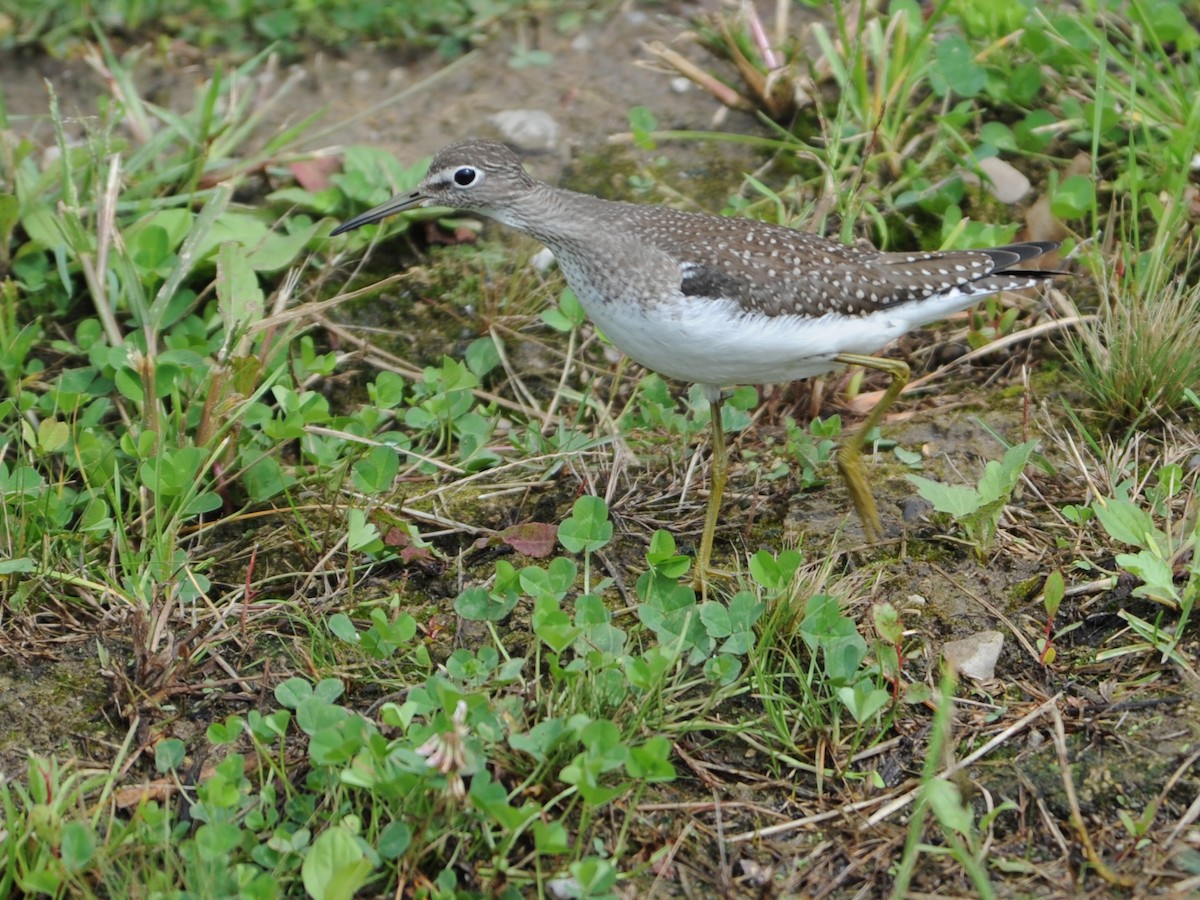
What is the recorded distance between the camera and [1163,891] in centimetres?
361

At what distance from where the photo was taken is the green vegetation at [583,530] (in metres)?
3.83

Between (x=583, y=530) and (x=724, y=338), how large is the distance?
0.87m

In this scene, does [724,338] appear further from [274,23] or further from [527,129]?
[274,23]

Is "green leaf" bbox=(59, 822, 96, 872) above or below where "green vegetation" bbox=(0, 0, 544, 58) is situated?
below

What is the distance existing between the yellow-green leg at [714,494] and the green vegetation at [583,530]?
0.10 m

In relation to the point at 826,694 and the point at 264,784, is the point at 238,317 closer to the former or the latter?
the point at 264,784

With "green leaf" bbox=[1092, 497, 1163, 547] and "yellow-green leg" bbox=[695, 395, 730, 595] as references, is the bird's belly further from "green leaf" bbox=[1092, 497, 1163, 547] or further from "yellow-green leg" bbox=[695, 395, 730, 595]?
"green leaf" bbox=[1092, 497, 1163, 547]

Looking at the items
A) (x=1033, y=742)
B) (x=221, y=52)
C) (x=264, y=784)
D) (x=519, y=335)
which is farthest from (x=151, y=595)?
(x=221, y=52)

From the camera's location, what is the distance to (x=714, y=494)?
5.09 m

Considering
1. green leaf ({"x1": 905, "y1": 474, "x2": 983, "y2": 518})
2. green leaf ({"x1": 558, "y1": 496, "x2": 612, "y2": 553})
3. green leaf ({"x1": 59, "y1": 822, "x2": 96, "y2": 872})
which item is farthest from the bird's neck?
green leaf ({"x1": 59, "y1": 822, "x2": 96, "y2": 872})

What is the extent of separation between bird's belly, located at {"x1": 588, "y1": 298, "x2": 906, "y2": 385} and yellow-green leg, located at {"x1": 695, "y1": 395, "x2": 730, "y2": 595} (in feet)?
0.83

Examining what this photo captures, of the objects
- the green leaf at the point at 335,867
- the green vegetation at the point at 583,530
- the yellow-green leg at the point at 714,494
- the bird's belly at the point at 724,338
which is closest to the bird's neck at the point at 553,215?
the bird's belly at the point at 724,338

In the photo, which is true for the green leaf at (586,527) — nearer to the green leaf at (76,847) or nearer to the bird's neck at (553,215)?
the bird's neck at (553,215)

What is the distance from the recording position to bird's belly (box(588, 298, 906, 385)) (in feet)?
15.5
